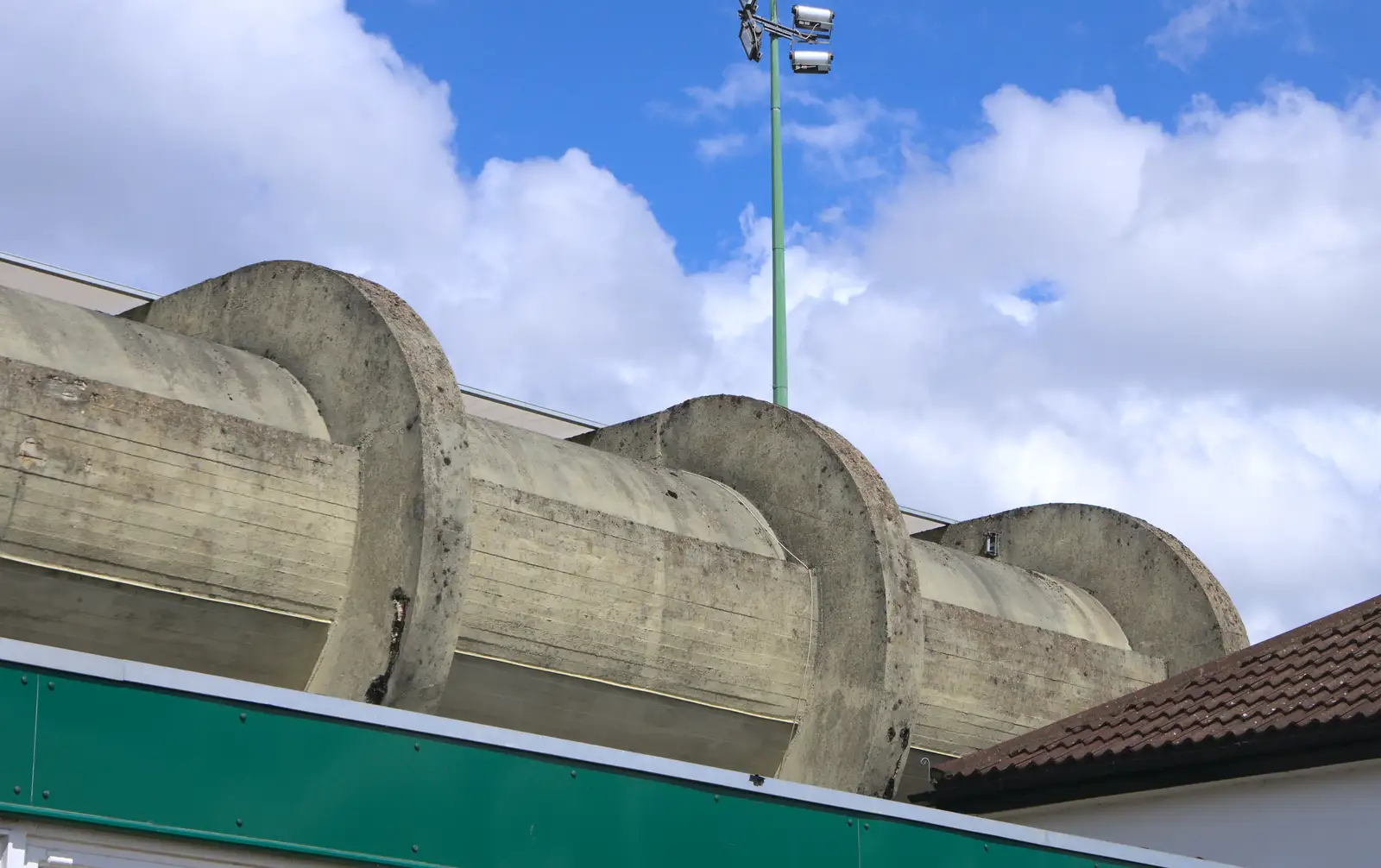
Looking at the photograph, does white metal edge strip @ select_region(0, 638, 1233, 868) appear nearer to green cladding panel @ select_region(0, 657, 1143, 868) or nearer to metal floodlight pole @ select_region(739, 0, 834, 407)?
green cladding panel @ select_region(0, 657, 1143, 868)

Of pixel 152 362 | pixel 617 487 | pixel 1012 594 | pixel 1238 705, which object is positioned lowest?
pixel 1238 705

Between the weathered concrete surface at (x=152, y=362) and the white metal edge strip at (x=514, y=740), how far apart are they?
445cm

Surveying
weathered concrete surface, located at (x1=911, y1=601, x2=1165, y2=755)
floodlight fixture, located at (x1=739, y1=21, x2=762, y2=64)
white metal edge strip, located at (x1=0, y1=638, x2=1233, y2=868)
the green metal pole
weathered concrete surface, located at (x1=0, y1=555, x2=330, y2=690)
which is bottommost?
white metal edge strip, located at (x1=0, y1=638, x2=1233, y2=868)

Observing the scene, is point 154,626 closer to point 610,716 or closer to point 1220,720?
point 610,716

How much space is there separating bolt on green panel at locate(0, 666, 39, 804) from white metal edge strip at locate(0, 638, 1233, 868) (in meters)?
0.06

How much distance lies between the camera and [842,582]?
13.1 m

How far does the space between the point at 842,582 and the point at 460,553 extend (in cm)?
361

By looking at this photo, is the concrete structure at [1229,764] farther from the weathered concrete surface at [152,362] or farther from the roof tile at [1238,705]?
the weathered concrete surface at [152,362]

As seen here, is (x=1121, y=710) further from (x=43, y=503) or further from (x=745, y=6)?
(x=745, y=6)

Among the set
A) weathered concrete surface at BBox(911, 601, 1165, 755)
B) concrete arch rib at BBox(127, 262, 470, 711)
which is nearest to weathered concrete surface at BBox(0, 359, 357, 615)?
concrete arch rib at BBox(127, 262, 470, 711)

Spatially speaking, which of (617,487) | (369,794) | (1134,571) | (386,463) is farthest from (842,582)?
(369,794)

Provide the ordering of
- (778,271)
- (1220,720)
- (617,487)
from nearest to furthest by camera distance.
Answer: (1220,720), (617,487), (778,271)

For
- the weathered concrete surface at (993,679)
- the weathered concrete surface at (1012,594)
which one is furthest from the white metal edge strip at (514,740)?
the weathered concrete surface at (1012,594)

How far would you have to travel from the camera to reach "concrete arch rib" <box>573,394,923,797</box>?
1259 cm
